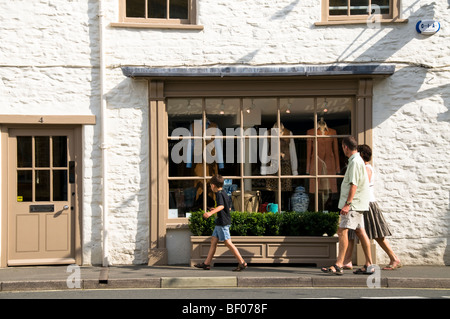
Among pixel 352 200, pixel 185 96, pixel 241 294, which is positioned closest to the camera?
pixel 241 294

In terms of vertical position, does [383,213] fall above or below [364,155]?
below

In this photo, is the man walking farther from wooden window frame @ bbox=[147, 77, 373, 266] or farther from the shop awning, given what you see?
the shop awning

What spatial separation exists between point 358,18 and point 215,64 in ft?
8.34

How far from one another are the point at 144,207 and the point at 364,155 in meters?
3.70

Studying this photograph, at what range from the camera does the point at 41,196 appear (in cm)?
1091

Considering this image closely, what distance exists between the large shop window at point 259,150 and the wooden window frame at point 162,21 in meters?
1.22

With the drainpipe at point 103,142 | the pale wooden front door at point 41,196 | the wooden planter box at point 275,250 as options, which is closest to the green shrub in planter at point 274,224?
the wooden planter box at point 275,250

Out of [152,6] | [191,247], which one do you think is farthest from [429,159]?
[152,6]

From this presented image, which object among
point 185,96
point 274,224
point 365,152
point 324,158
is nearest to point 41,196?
point 185,96

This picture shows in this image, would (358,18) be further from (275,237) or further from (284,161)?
(275,237)

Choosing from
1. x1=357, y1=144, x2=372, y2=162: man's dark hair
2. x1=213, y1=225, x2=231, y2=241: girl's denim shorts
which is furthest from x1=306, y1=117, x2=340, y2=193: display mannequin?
x1=213, y1=225, x2=231, y2=241: girl's denim shorts

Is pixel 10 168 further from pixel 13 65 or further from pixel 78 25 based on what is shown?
pixel 78 25

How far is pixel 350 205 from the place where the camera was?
370 inches

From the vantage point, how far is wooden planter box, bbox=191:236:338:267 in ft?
34.4
